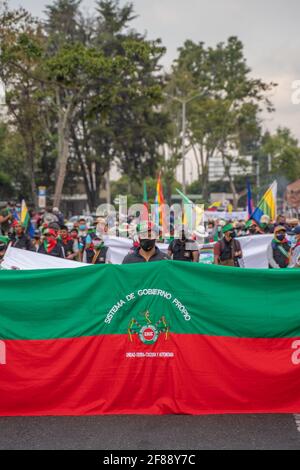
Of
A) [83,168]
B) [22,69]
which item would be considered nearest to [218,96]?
[83,168]

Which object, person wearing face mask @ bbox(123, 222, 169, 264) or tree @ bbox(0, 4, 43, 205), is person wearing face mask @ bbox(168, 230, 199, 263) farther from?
tree @ bbox(0, 4, 43, 205)

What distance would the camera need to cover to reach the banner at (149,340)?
605 cm

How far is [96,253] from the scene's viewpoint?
12.0 meters

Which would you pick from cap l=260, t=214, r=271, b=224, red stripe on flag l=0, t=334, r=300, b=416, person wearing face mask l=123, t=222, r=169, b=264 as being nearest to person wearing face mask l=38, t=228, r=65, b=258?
person wearing face mask l=123, t=222, r=169, b=264

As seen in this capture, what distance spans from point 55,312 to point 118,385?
34.4 inches

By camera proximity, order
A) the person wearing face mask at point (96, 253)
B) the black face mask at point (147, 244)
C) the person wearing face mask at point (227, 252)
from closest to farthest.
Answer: the black face mask at point (147, 244) < the person wearing face mask at point (227, 252) < the person wearing face mask at point (96, 253)

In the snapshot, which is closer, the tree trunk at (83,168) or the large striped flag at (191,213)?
the large striped flag at (191,213)

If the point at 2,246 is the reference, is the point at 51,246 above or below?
below

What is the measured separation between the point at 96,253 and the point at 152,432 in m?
6.57

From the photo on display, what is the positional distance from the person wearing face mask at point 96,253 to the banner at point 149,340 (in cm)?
551

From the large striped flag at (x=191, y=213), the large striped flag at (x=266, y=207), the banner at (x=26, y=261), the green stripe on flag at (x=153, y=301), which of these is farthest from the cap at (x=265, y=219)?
the green stripe on flag at (x=153, y=301)

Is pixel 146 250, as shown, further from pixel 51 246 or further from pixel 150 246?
pixel 51 246

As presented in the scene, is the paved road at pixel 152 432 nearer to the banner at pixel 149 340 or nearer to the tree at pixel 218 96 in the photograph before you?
the banner at pixel 149 340

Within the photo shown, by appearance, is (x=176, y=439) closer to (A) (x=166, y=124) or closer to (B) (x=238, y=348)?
(B) (x=238, y=348)
